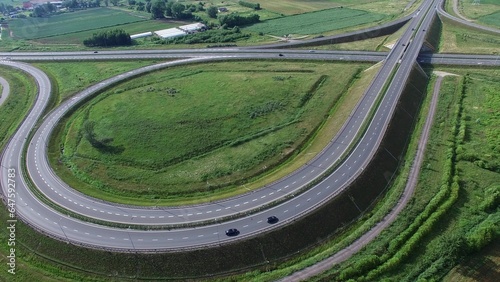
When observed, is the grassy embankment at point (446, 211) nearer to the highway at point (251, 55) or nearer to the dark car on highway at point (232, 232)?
the dark car on highway at point (232, 232)

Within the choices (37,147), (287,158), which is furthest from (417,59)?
Answer: (37,147)

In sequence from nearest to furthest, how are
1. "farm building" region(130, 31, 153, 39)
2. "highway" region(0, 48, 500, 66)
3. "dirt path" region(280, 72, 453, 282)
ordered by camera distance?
"dirt path" region(280, 72, 453, 282) → "highway" region(0, 48, 500, 66) → "farm building" region(130, 31, 153, 39)

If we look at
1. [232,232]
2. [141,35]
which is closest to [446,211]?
[232,232]

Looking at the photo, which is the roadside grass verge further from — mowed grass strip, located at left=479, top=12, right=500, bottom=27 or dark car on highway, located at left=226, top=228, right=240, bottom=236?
mowed grass strip, located at left=479, top=12, right=500, bottom=27

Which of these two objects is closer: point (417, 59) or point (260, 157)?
point (260, 157)

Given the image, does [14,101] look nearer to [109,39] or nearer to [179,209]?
[109,39]

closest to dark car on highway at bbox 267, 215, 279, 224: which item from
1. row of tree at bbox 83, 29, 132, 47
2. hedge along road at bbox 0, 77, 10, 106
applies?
hedge along road at bbox 0, 77, 10, 106

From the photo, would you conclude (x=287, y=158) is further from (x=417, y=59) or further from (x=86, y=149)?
(x=417, y=59)
